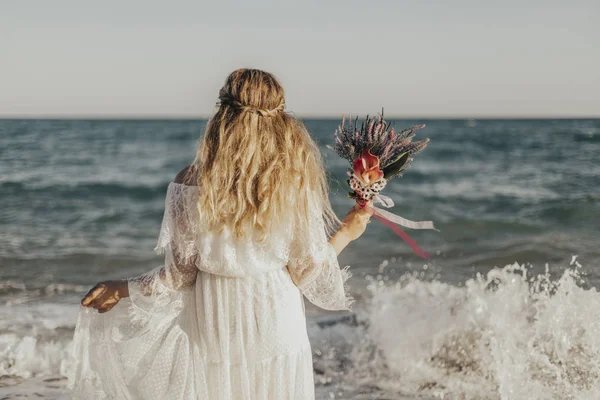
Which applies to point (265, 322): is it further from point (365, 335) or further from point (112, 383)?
point (365, 335)

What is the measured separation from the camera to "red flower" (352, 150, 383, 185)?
9.71 ft

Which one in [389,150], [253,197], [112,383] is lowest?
[112,383]

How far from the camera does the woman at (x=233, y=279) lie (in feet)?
8.62

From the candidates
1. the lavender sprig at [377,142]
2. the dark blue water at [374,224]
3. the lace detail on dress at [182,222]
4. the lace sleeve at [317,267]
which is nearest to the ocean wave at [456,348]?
the dark blue water at [374,224]

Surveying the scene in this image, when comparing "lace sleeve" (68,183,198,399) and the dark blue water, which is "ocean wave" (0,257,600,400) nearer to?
the dark blue water

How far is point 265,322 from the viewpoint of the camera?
2803 mm

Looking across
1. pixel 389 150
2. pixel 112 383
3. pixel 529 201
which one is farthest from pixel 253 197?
pixel 529 201

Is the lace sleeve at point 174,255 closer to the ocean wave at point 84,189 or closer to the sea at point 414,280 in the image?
the sea at point 414,280

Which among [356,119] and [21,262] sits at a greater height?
[356,119]

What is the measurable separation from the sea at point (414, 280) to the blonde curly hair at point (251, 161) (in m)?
0.23

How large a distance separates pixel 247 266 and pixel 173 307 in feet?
1.48

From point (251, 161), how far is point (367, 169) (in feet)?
1.96

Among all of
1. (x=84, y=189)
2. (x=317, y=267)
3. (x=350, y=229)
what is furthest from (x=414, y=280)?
(x=84, y=189)

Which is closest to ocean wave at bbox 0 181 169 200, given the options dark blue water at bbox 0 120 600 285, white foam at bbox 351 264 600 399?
dark blue water at bbox 0 120 600 285
